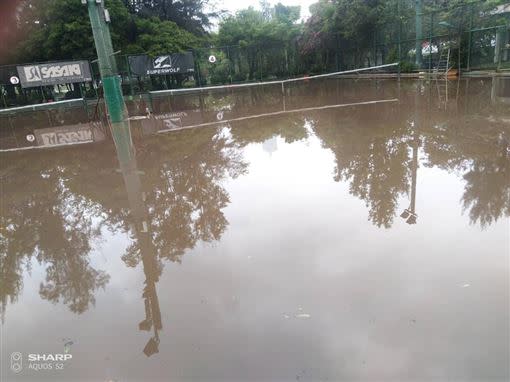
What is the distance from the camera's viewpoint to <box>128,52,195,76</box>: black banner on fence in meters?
22.5

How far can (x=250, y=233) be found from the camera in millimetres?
4547

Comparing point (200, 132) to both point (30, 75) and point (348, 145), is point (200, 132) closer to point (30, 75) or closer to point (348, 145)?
point (348, 145)

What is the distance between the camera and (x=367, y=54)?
82.1 feet

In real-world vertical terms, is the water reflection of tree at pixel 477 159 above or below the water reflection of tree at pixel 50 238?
below

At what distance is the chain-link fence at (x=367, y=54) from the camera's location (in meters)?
17.9

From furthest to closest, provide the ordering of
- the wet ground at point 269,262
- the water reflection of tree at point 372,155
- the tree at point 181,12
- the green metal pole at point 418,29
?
1. the tree at point 181,12
2. the green metal pole at point 418,29
3. the water reflection of tree at point 372,155
4. the wet ground at point 269,262

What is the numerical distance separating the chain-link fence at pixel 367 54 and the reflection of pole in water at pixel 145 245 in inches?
409

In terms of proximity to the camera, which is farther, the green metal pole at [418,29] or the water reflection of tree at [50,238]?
the green metal pole at [418,29]

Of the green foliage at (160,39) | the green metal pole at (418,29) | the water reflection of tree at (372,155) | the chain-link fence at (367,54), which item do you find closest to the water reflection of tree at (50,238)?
the water reflection of tree at (372,155)

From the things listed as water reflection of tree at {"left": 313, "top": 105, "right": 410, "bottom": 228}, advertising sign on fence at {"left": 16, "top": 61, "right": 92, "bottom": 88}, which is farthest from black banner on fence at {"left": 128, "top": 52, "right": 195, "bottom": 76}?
water reflection of tree at {"left": 313, "top": 105, "right": 410, "bottom": 228}

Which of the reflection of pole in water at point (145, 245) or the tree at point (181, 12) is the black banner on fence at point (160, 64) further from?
the reflection of pole in water at point (145, 245)

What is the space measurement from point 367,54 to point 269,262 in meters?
23.8

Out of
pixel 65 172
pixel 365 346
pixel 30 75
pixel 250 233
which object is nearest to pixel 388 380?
pixel 365 346

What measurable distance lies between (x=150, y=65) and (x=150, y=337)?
21811 millimetres
